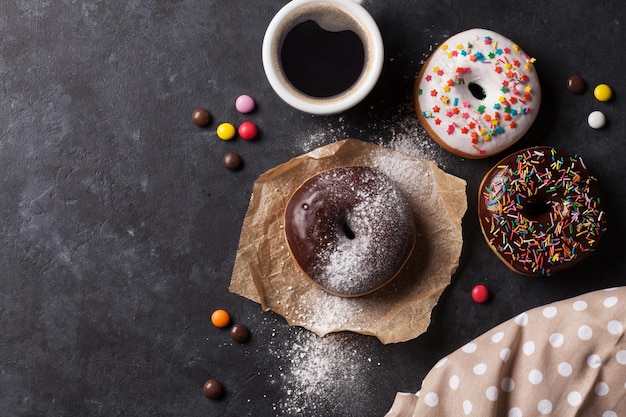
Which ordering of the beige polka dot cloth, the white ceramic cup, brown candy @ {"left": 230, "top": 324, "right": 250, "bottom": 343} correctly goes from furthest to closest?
brown candy @ {"left": 230, "top": 324, "right": 250, "bottom": 343}
the white ceramic cup
the beige polka dot cloth

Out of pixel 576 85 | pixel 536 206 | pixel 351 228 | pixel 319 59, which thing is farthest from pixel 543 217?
pixel 319 59

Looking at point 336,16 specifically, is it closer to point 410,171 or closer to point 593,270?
point 410,171

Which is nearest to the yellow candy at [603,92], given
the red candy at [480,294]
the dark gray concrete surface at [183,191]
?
the dark gray concrete surface at [183,191]

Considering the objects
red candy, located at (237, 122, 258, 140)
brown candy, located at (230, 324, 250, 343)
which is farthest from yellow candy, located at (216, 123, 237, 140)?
brown candy, located at (230, 324, 250, 343)

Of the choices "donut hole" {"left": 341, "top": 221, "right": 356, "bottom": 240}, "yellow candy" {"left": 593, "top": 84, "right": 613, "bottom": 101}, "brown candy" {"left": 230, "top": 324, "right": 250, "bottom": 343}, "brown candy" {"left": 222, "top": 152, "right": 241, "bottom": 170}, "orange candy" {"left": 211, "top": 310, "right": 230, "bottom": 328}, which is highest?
"yellow candy" {"left": 593, "top": 84, "right": 613, "bottom": 101}

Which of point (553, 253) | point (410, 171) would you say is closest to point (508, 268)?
point (553, 253)

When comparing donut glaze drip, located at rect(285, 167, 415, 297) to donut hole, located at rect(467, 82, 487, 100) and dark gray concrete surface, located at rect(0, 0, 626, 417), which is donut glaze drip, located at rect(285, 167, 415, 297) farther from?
donut hole, located at rect(467, 82, 487, 100)

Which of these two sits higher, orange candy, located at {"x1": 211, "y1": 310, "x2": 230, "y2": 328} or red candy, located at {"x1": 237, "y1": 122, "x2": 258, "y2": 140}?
red candy, located at {"x1": 237, "y1": 122, "x2": 258, "y2": 140}
